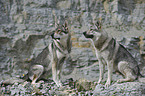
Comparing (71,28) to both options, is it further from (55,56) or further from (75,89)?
(75,89)

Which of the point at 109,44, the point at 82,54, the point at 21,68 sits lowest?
the point at 21,68

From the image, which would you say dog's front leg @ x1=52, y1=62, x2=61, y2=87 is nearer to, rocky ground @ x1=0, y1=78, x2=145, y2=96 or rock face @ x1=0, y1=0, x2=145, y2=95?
rocky ground @ x1=0, y1=78, x2=145, y2=96


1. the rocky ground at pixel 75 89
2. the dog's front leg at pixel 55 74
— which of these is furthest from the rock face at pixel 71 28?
the dog's front leg at pixel 55 74

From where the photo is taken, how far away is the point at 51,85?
409cm

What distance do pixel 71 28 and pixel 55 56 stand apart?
125 inches

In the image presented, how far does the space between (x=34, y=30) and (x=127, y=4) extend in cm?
411

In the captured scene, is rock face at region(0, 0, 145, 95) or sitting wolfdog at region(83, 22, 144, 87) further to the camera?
rock face at region(0, 0, 145, 95)

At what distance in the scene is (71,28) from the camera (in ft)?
22.8

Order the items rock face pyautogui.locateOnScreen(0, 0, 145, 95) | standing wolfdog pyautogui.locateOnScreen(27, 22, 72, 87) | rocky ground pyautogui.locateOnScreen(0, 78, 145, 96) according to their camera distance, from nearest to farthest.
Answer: rocky ground pyautogui.locateOnScreen(0, 78, 145, 96)
standing wolfdog pyautogui.locateOnScreen(27, 22, 72, 87)
rock face pyautogui.locateOnScreen(0, 0, 145, 95)

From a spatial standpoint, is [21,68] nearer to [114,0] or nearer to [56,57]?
[56,57]

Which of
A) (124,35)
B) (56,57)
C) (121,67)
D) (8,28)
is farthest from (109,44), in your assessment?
(8,28)

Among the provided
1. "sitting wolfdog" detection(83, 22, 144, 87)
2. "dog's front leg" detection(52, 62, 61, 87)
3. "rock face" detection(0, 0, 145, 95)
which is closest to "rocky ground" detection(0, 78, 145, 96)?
"dog's front leg" detection(52, 62, 61, 87)

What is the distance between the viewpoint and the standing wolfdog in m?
3.90

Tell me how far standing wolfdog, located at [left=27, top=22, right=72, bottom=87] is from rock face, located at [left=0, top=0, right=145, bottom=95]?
2.47 metres
